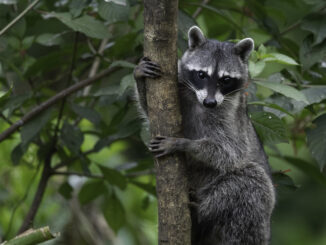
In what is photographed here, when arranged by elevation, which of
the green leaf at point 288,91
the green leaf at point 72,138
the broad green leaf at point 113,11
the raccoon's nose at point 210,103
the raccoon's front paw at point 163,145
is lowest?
the green leaf at point 72,138

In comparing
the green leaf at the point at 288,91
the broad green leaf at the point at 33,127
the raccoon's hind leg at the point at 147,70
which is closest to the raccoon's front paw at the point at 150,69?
the raccoon's hind leg at the point at 147,70

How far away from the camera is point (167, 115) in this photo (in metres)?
4.74

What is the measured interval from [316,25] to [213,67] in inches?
59.2

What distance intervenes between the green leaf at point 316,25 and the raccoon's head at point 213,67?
79 cm

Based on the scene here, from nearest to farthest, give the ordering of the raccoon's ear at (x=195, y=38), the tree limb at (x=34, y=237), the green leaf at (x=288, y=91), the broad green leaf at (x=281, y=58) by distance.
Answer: the tree limb at (x=34, y=237) < the green leaf at (x=288, y=91) < the broad green leaf at (x=281, y=58) < the raccoon's ear at (x=195, y=38)

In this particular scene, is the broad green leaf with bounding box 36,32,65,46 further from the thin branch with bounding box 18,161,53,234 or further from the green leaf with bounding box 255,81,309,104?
the green leaf with bounding box 255,81,309,104

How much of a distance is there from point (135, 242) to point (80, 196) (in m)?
1.76

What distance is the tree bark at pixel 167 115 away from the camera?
458 centimetres

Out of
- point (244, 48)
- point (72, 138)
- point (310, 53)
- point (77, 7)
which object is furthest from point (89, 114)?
point (310, 53)

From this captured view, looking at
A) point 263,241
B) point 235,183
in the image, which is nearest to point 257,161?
point 235,183

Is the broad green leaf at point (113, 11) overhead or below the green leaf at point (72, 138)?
overhead

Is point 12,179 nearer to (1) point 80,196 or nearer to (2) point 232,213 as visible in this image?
(1) point 80,196

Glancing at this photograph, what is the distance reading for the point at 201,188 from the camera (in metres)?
5.93

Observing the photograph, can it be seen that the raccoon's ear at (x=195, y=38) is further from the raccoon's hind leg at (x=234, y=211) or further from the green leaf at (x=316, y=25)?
the raccoon's hind leg at (x=234, y=211)
